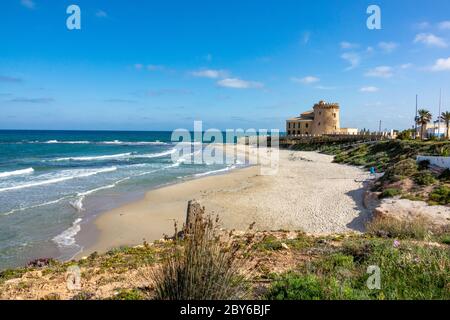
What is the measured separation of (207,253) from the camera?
13.1 ft

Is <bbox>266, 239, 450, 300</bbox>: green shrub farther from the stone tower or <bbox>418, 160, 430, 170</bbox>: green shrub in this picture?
the stone tower

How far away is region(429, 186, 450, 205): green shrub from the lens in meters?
A: 13.7

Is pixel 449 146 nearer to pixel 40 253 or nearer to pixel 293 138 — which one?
pixel 40 253

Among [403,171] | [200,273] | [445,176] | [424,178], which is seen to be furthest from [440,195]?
[200,273]

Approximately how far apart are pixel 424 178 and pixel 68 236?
15.9 m

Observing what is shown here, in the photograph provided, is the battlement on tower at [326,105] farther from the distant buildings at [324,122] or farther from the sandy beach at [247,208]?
the sandy beach at [247,208]

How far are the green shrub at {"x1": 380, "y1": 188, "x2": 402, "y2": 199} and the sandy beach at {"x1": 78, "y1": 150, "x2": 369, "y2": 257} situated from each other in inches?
46.3

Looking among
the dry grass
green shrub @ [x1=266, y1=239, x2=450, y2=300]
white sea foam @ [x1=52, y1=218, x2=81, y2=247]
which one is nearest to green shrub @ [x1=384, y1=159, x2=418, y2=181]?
green shrub @ [x1=266, y1=239, x2=450, y2=300]

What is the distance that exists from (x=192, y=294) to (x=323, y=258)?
326cm

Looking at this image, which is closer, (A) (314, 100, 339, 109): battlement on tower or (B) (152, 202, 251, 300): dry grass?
(B) (152, 202, 251, 300): dry grass

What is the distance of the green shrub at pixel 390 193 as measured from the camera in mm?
15648

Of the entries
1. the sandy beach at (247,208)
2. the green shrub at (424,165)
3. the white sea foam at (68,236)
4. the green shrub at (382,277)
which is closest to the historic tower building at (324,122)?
the sandy beach at (247,208)

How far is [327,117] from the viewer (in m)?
66.6

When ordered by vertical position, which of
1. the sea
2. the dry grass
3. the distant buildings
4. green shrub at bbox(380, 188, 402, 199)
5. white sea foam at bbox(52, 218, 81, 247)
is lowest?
white sea foam at bbox(52, 218, 81, 247)
